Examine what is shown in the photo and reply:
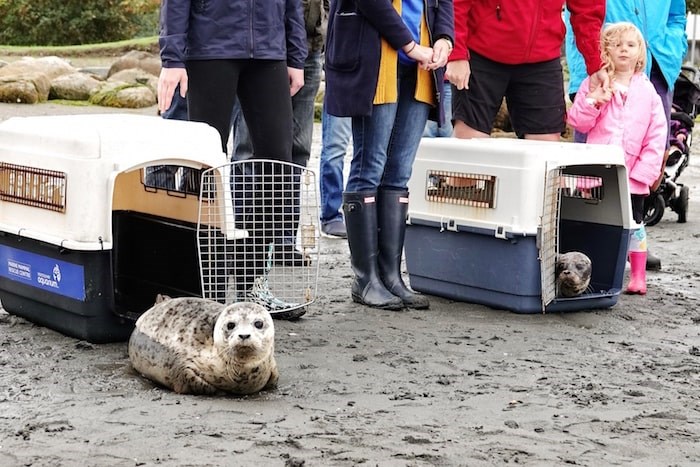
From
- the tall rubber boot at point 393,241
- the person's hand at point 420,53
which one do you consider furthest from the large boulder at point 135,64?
the person's hand at point 420,53

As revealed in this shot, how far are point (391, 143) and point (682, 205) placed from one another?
378 cm

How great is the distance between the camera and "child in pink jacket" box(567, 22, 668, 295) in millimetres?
6320

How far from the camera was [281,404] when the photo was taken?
4160 mm

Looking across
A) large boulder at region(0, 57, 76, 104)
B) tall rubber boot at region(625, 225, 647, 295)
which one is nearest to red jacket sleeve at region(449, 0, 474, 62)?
tall rubber boot at region(625, 225, 647, 295)

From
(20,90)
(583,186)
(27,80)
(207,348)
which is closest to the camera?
(207,348)

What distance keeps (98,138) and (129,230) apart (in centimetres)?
89

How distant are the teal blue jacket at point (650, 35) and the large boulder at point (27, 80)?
1203 centimetres

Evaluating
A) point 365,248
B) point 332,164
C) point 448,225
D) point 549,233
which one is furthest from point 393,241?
point 332,164

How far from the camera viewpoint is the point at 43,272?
4992 mm

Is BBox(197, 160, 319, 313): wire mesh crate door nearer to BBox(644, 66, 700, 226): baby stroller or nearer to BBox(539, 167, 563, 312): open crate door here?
BBox(539, 167, 563, 312): open crate door

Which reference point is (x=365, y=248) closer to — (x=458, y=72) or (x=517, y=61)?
(x=458, y=72)

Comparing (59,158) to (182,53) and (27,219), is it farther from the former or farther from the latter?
(182,53)

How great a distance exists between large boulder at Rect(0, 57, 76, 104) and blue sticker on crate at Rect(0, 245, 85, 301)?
12.7 meters

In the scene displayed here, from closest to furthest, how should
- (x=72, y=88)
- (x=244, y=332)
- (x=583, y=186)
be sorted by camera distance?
1. (x=244, y=332)
2. (x=583, y=186)
3. (x=72, y=88)
